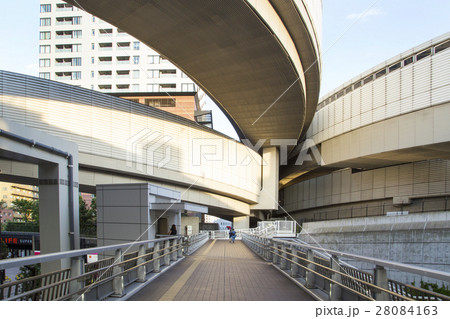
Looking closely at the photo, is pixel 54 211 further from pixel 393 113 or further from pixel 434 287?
pixel 393 113

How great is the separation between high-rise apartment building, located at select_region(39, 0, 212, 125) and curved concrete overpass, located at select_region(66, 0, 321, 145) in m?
34.9

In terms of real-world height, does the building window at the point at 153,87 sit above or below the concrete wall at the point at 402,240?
above

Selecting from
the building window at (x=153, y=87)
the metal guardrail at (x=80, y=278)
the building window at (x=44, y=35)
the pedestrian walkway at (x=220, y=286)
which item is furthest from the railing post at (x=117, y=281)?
the building window at (x=44, y=35)

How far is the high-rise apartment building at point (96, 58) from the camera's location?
199 feet

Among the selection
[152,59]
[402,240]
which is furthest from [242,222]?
[152,59]

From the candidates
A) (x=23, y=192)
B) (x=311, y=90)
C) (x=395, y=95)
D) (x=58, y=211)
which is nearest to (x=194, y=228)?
(x=311, y=90)

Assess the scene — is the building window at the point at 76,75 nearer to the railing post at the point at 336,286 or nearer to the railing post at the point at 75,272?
the railing post at the point at 75,272

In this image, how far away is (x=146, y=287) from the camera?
7.29 m

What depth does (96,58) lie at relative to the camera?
2418 inches

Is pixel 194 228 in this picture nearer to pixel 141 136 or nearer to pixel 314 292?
pixel 141 136

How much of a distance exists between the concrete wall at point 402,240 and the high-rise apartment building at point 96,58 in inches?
1740

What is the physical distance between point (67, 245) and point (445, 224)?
16.9 meters

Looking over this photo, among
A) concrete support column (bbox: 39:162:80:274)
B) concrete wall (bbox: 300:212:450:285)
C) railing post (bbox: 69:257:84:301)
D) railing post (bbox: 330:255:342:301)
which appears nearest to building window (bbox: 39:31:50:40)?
concrete support column (bbox: 39:162:80:274)

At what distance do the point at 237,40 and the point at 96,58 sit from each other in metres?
49.0
